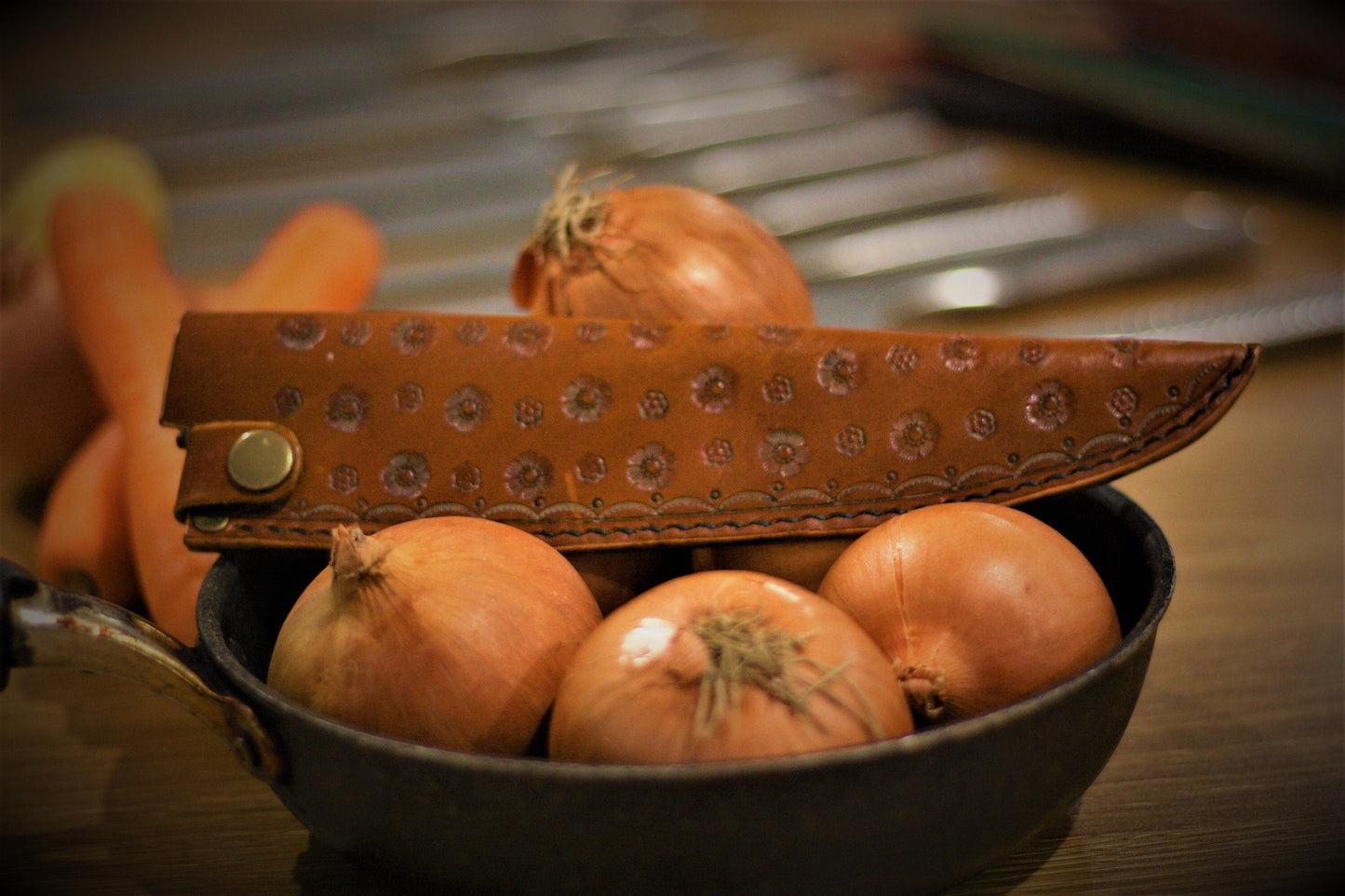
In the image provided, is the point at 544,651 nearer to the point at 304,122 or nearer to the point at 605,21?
the point at 304,122

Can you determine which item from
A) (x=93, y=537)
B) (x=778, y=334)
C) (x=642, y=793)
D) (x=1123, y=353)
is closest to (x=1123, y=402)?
(x=1123, y=353)

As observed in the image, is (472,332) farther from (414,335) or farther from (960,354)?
(960,354)

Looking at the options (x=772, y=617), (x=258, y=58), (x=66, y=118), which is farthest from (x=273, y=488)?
(x=258, y=58)

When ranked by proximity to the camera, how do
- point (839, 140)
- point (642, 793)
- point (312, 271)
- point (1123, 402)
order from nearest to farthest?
1. point (642, 793)
2. point (1123, 402)
3. point (312, 271)
4. point (839, 140)

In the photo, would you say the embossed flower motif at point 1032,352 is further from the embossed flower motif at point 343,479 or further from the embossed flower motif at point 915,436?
the embossed flower motif at point 343,479

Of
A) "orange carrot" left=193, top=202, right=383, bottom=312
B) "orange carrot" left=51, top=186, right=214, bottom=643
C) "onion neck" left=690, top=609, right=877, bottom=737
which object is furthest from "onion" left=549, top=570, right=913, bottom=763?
"orange carrot" left=193, top=202, right=383, bottom=312

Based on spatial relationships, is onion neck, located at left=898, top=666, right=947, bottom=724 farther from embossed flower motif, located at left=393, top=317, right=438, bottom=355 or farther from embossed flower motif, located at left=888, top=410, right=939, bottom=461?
embossed flower motif, located at left=393, top=317, right=438, bottom=355
